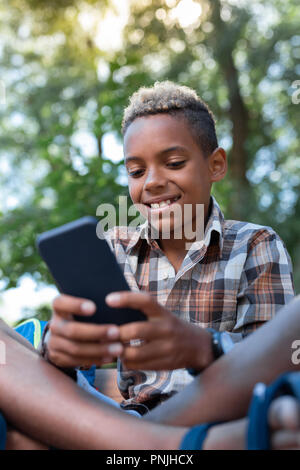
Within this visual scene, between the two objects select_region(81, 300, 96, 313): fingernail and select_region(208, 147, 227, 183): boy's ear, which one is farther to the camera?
select_region(208, 147, 227, 183): boy's ear

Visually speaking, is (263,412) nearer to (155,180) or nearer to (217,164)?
(155,180)

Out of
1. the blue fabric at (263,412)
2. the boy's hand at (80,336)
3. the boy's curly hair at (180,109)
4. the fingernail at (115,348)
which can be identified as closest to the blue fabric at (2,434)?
the boy's hand at (80,336)

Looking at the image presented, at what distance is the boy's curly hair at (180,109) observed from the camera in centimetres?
153

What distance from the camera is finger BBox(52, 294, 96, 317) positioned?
0.85 meters

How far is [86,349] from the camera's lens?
0.86m

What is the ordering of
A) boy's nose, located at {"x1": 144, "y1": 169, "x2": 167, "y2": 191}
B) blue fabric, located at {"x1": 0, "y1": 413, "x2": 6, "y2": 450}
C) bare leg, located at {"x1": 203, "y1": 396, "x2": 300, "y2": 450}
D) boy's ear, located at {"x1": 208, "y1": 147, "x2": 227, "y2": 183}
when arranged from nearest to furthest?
1. bare leg, located at {"x1": 203, "y1": 396, "x2": 300, "y2": 450}
2. blue fabric, located at {"x1": 0, "y1": 413, "x2": 6, "y2": 450}
3. boy's nose, located at {"x1": 144, "y1": 169, "x2": 167, "y2": 191}
4. boy's ear, located at {"x1": 208, "y1": 147, "x2": 227, "y2": 183}

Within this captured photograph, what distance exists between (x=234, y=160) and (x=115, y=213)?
325cm

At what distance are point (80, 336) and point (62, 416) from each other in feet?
0.55

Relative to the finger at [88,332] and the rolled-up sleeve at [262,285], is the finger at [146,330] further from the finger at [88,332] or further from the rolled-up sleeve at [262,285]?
the rolled-up sleeve at [262,285]

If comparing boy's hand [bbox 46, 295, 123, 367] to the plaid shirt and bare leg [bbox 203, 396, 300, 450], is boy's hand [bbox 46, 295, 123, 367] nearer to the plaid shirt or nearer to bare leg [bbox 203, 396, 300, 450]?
bare leg [bbox 203, 396, 300, 450]

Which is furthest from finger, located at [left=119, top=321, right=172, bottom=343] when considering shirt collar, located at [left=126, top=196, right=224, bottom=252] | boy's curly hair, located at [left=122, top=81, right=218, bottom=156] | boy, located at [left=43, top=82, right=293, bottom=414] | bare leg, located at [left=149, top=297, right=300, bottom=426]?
boy's curly hair, located at [left=122, top=81, right=218, bottom=156]

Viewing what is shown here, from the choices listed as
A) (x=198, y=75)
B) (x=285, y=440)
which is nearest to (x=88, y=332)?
(x=285, y=440)

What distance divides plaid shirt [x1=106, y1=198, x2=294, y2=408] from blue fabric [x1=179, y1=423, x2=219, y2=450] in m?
0.41

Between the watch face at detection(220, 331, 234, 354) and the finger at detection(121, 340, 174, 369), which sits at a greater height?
the finger at detection(121, 340, 174, 369)
